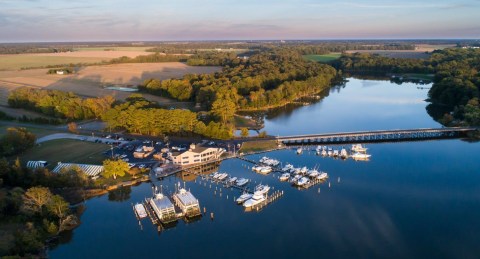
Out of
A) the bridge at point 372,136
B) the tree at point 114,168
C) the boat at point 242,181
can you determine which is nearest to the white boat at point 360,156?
the bridge at point 372,136

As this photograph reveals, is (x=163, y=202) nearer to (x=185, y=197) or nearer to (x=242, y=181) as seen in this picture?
(x=185, y=197)

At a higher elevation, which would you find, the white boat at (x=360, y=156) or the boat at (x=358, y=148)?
the boat at (x=358, y=148)

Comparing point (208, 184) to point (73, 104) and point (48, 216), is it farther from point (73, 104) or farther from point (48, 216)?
point (73, 104)

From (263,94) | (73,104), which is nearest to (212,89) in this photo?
(263,94)

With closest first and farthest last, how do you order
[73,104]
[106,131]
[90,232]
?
[90,232], [106,131], [73,104]

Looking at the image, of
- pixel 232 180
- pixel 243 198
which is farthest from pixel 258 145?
pixel 243 198

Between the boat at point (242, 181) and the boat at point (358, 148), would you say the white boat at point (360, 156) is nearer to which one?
the boat at point (358, 148)

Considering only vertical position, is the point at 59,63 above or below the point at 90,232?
above
